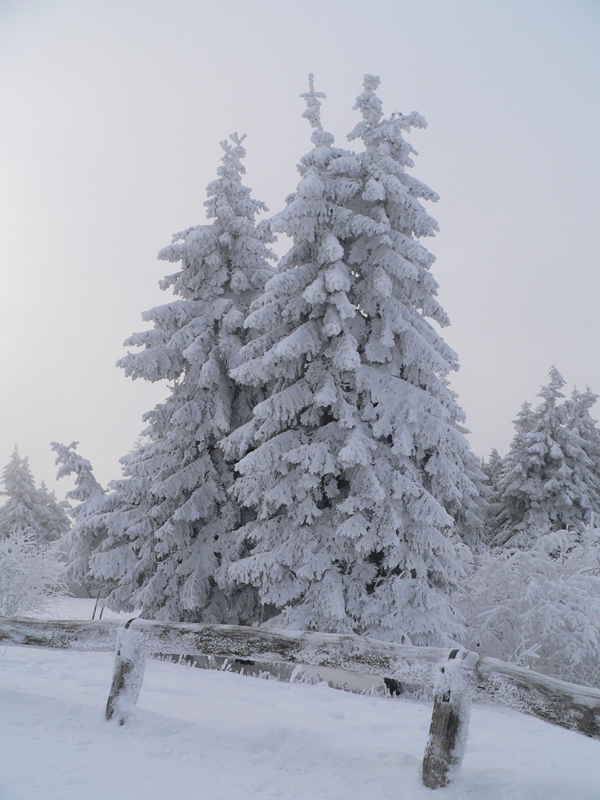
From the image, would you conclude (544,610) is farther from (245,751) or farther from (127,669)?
(127,669)

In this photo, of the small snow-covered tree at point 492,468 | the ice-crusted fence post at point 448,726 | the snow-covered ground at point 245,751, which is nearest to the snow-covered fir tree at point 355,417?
the snow-covered ground at point 245,751

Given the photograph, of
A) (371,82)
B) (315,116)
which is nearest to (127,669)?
(315,116)

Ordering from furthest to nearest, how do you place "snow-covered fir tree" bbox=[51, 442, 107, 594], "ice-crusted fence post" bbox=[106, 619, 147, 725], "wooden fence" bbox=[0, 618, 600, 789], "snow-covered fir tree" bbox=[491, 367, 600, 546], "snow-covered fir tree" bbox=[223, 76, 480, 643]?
"snow-covered fir tree" bbox=[491, 367, 600, 546]
"snow-covered fir tree" bbox=[51, 442, 107, 594]
"snow-covered fir tree" bbox=[223, 76, 480, 643]
"ice-crusted fence post" bbox=[106, 619, 147, 725]
"wooden fence" bbox=[0, 618, 600, 789]

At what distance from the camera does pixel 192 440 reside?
13.6m

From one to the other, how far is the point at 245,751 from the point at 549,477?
83.6ft

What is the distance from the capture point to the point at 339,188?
37.9 ft

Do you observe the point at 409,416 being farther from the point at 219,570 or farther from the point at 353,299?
the point at 219,570

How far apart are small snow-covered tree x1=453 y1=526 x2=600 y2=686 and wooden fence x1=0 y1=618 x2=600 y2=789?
7.11 meters

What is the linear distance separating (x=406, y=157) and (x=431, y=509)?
8322mm

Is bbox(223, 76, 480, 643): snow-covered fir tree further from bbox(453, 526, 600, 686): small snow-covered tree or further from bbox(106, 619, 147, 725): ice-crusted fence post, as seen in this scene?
bbox(106, 619, 147, 725): ice-crusted fence post

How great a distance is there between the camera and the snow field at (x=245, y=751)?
3301 millimetres

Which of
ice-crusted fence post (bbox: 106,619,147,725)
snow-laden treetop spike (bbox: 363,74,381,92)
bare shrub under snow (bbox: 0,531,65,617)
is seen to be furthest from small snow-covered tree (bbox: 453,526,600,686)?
bare shrub under snow (bbox: 0,531,65,617)

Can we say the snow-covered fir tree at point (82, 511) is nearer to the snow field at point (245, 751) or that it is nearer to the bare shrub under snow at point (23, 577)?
the bare shrub under snow at point (23, 577)

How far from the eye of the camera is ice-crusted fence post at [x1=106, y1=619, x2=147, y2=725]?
14.4 ft
